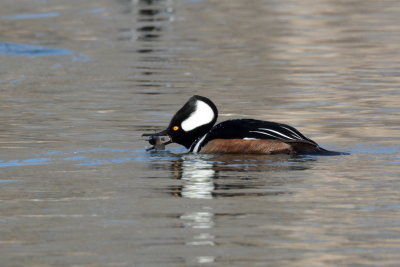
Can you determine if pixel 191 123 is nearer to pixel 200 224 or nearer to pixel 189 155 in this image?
pixel 189 155

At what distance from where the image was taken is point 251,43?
77.4ft

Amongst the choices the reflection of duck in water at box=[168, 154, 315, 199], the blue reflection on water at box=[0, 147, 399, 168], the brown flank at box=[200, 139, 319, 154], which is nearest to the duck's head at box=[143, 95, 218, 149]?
the blue reflection on water at box=[0, 147, 399, 168]

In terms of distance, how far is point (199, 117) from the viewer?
11766 mm

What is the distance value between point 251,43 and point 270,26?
3327 mm

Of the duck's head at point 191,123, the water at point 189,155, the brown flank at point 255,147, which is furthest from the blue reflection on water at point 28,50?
the brown flank at point 255,147

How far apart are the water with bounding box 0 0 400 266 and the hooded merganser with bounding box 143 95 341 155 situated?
0.39ft

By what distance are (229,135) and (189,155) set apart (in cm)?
52

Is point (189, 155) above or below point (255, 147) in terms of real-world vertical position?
below

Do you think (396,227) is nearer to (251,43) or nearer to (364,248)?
(364,248)

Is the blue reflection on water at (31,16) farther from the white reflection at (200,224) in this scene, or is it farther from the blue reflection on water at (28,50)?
the white reflection at (200,224)

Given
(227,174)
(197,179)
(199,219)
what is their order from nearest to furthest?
(199,219) < (197,179) < (227,174)

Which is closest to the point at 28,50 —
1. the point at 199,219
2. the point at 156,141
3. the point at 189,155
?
the point at 156,141

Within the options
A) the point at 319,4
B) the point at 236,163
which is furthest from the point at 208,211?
the point at 319,4

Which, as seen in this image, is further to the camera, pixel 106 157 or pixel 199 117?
pixel 199 117
